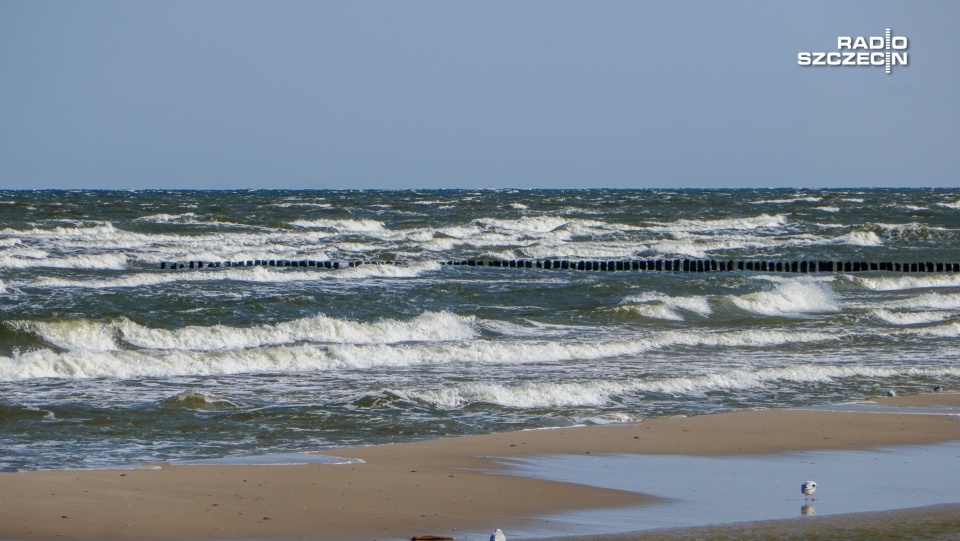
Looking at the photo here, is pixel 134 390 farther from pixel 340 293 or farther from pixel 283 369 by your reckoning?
pixel 340 293

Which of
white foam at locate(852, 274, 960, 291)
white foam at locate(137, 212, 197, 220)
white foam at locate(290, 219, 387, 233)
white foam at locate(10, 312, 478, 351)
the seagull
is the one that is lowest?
white foam at locate(852, 274, 960, 291)

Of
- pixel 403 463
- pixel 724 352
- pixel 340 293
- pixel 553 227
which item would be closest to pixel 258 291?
pixel 340 293

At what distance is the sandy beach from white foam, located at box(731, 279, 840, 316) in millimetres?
14456

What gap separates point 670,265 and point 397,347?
21833 millimetres

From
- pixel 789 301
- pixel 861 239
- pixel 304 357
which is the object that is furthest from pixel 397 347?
pixel 861 239

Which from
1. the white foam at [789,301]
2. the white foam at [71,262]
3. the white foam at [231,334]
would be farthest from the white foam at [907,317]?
the white foam at [71,262]

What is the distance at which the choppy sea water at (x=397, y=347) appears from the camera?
1232cm

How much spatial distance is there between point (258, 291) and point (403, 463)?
1802 centimetres

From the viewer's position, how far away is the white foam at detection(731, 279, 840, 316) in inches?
1035

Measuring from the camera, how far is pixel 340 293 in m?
26.0

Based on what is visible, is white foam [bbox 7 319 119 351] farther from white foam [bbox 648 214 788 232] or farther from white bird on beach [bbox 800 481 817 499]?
white foam [bbox 648 214 788 232]

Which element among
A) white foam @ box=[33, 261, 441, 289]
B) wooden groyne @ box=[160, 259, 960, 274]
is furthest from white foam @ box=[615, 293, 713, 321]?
wooden groyne @ box=[160, 259, 960, 274]

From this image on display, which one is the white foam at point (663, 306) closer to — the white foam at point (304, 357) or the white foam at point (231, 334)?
the white foam at point (304, 357)

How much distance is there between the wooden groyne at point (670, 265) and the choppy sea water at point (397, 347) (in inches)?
56.7
